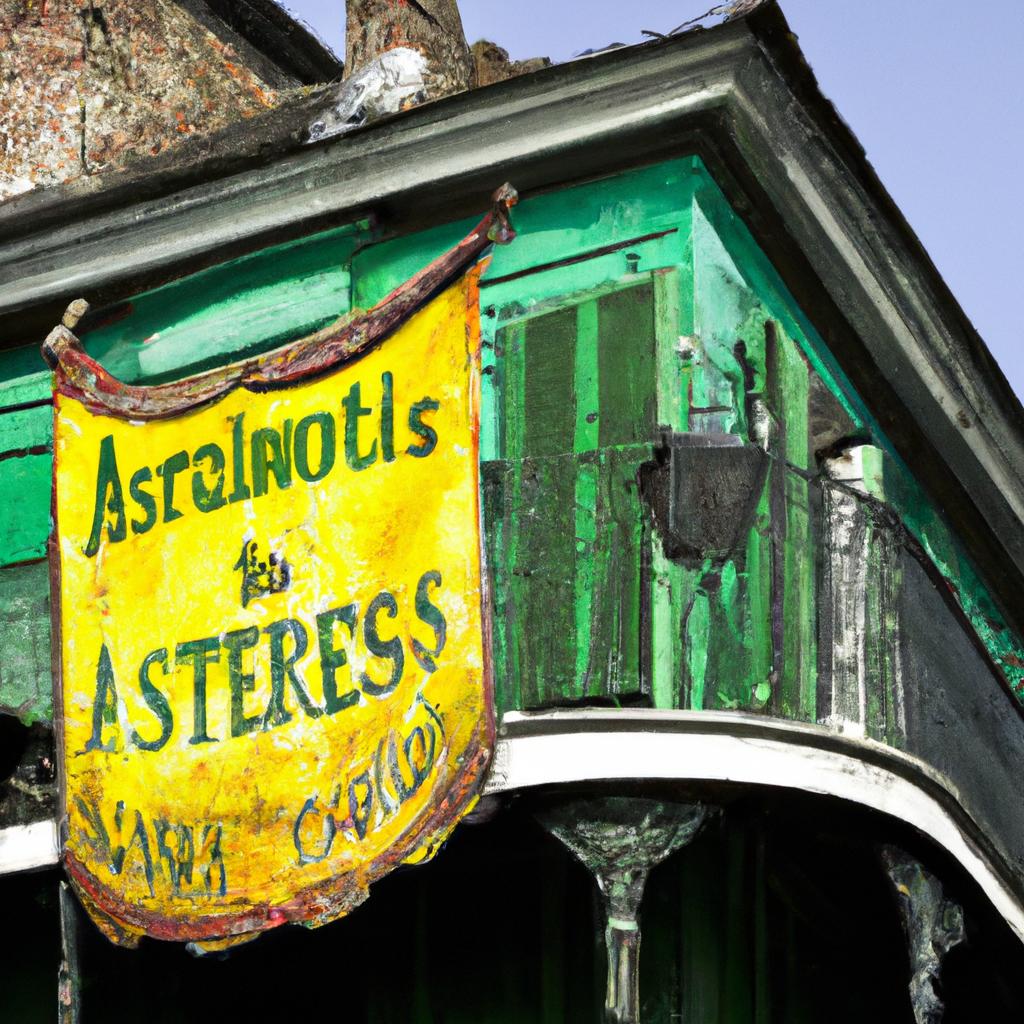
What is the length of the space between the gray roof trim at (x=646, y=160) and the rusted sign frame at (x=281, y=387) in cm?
60

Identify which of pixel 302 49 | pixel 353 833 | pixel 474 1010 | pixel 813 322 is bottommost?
pixel 474 1010

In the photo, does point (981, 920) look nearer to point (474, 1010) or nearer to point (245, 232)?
point (474, 1010)

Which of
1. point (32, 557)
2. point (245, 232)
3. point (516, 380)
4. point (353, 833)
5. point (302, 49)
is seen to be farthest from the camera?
point (302, 49)

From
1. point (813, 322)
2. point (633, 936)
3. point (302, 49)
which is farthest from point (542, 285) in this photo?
point (302, 49)

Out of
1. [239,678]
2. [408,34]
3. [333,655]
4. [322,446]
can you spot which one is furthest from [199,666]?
[408,34]

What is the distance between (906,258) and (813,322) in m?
0.42

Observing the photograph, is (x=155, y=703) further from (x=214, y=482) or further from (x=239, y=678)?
(x=214, y=482)

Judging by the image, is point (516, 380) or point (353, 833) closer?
point (353, 833)

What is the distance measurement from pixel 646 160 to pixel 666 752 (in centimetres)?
219

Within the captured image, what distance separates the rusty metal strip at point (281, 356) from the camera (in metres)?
6.77

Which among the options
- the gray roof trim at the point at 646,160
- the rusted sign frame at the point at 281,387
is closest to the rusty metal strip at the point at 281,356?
the rusted sign frame at the point at 281,387

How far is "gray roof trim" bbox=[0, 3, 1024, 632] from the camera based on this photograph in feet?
24.2

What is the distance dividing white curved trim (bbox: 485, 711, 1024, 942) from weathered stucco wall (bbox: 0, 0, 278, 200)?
4.49m

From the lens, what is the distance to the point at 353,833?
21.9 ft
